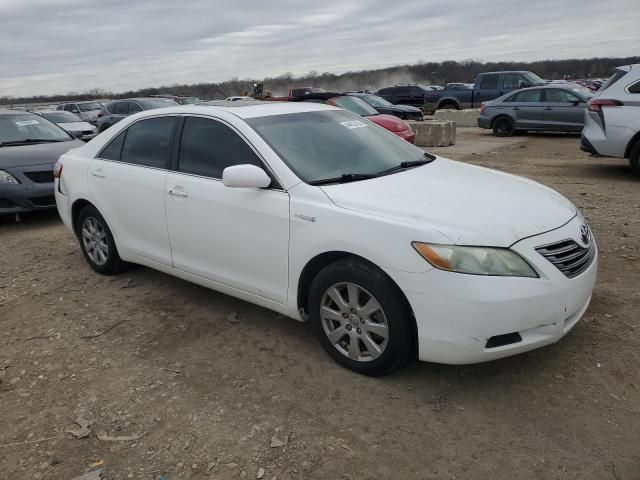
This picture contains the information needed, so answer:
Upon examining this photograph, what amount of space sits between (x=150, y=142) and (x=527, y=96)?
14.0 m

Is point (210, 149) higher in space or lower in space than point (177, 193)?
higher

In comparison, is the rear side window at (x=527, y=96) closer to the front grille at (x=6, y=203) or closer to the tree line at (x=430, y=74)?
the front grille at (x=6, y=203)

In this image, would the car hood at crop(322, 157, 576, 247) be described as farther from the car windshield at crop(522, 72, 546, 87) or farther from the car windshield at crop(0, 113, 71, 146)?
the car windshield at crop(522, 72, 546, 87)

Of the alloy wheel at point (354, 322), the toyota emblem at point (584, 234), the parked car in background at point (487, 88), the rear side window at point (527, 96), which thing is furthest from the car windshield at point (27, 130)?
the parked car in background at point (487, 88)

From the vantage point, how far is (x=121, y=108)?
19.5 m

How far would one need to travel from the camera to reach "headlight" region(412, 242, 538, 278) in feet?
8.97

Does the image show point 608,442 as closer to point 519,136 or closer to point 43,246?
point 43,246

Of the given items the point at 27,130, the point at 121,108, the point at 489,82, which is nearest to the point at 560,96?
the point at 489,82

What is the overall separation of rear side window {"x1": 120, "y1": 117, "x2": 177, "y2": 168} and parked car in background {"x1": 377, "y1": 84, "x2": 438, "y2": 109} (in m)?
28.1

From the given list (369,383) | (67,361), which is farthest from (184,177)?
(369,383)

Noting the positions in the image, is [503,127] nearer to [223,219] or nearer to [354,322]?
[223,219]

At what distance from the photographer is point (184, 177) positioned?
3990mm

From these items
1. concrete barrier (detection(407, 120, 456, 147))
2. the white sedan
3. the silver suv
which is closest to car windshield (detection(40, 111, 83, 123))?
concrete barrier (detection(407, 120, 456, 147))

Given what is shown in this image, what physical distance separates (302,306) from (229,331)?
767 mm
